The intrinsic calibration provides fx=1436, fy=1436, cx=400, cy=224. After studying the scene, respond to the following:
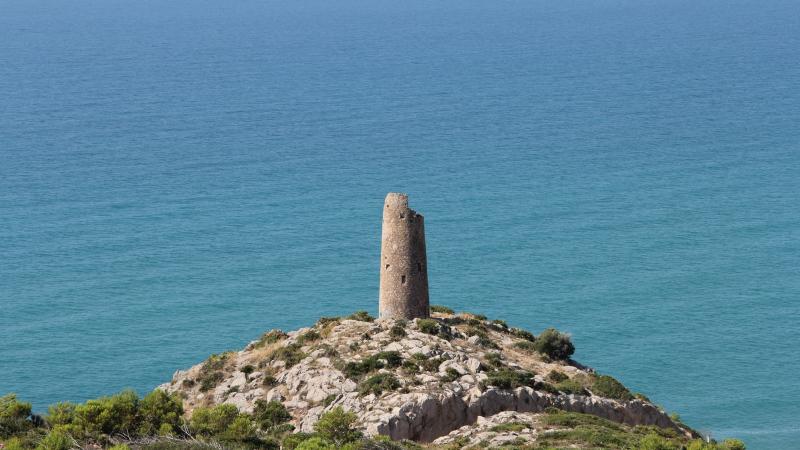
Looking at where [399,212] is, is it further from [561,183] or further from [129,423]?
[561,183]

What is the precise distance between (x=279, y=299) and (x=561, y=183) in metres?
47.2

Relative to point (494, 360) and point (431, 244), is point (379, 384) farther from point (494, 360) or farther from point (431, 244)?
point (431, 244)

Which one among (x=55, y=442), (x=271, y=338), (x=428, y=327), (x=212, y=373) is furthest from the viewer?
(x=271, y=338)

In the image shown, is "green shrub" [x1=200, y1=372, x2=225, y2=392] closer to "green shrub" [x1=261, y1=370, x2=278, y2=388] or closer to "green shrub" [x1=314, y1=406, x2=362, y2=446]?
"green shrub" [x1=261, y1=370, x2=278, y2=388]

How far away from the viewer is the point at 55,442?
48094 millimetres

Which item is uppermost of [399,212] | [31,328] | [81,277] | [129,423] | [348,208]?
[348,208]

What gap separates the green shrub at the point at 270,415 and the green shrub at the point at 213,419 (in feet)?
Result: 4.12

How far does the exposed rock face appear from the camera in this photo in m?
55.8

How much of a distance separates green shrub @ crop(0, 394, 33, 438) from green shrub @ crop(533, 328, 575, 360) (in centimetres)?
2325

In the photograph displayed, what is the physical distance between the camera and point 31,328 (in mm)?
121000

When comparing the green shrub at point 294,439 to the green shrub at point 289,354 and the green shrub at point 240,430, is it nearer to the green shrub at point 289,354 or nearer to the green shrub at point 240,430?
the green shrub at point 240,430

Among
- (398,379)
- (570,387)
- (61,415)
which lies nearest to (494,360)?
(570,387)

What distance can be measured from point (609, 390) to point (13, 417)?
2453cm

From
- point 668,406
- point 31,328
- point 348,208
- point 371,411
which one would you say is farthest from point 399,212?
point 348,208
